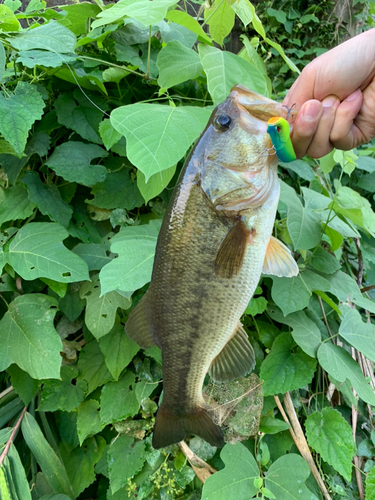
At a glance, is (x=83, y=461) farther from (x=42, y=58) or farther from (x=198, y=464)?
(x=42, y=58)

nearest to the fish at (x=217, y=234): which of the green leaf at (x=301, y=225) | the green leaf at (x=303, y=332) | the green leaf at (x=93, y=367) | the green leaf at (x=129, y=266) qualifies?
the green leaf at (x=129, y=266)

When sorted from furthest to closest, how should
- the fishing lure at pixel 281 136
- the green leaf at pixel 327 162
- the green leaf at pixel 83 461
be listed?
1. the green leaf at pixel 327 162
2. the green leaf at pixel 83 461
3. the fishing lure at pixel 281 136

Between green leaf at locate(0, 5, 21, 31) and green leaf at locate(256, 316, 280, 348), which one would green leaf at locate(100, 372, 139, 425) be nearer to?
green leaf at locate(256, 316, 280, 348)

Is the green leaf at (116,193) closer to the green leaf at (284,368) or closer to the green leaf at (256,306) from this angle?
the green leaf at (256,306)

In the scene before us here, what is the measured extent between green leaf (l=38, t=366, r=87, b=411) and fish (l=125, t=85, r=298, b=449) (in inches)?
23.8

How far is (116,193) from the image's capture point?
1216 mm

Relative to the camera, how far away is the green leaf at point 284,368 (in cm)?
111

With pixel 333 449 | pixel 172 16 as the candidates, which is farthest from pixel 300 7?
pixel 333 449

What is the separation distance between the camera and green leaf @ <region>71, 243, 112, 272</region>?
113 centimetres

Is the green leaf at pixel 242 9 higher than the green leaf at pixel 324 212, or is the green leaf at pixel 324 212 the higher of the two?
the green leaf at pixel 242 9

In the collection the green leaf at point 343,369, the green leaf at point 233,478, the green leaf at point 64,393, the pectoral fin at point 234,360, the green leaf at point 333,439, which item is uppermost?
the pectoral fin at point 234,360

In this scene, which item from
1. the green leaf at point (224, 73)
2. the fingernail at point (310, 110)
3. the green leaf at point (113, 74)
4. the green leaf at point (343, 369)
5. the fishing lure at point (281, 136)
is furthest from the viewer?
the green leaf at point (113, 74)

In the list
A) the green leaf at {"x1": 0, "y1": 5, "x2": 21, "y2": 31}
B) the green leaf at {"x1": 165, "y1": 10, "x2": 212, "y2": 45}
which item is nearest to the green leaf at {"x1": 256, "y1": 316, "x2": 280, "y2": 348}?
the green leaf at {"x1": 165, "y1": 10, "x2": 212, "y2": 45}

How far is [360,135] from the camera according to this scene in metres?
0.93
